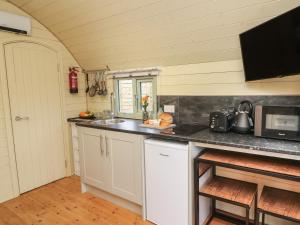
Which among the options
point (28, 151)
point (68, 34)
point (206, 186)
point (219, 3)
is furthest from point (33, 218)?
point (219, 3)

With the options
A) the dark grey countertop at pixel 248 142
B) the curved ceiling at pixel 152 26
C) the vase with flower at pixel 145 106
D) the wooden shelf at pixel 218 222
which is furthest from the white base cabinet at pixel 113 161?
the curved ceiling at pixel 152 26

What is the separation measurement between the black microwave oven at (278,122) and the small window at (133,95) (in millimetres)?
1375

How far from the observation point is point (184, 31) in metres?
2.10

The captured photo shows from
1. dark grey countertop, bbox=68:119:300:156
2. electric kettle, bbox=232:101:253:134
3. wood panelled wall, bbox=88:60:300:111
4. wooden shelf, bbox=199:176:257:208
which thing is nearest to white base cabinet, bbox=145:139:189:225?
dark grey countertop, bbox=68:119:300:156

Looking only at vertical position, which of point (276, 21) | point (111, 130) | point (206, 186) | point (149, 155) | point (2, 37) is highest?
point (2, 37)

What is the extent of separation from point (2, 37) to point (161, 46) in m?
1.95

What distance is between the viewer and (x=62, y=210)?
95.5 inches

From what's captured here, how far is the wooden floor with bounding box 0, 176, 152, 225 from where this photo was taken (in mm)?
2217

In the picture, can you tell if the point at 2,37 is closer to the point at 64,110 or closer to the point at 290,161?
the point at 64,110

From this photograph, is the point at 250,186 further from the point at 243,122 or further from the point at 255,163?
the point at 243,122

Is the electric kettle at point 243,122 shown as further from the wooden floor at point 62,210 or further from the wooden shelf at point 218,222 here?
the wooden floor at point 62,210

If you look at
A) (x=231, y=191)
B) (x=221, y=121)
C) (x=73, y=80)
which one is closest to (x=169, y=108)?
(x=221, y=121)

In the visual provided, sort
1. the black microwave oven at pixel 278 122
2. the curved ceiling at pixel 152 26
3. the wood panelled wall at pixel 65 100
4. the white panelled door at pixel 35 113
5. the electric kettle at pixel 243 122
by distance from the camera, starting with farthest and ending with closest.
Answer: the white panelled door at pixel 35 113 < the wood panelled wall at pixel 65 100 < the electric kettle at pixel 243 122 < the curved ceiling at pixel 152 26 < the black microwave oven at pixel 278 122

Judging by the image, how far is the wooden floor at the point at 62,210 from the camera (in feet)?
7.27
